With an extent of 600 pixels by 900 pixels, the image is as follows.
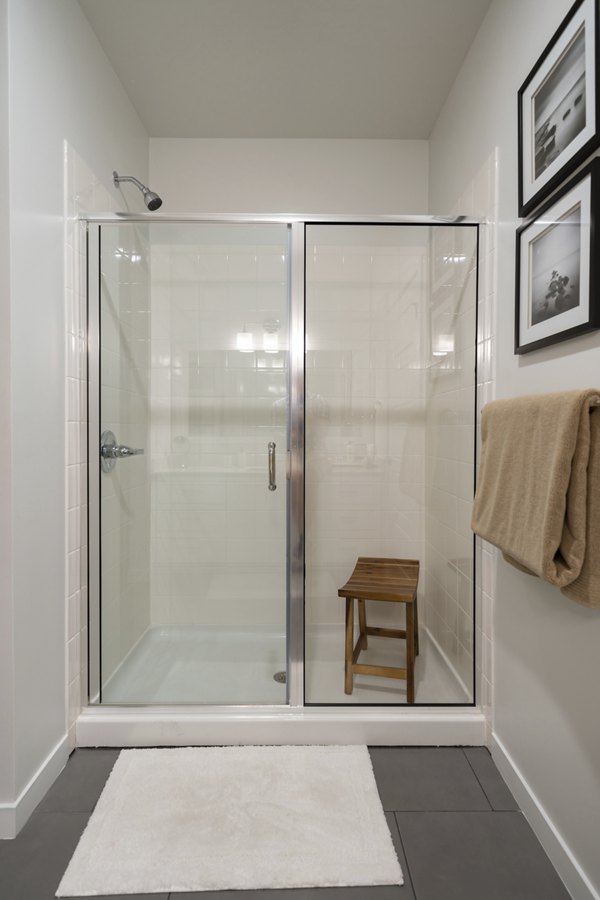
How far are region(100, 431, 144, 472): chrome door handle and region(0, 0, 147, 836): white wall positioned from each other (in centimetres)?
21

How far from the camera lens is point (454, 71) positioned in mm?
2195

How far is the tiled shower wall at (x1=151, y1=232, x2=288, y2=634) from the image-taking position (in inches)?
76.1

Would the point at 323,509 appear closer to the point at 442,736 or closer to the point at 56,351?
the point at 442,736

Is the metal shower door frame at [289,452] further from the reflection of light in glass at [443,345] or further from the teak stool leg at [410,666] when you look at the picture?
the reflection of light in glass at [443,345]

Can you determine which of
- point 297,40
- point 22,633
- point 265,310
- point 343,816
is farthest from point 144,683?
point 297,40

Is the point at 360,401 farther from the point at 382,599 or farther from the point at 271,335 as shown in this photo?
the point at 382,599

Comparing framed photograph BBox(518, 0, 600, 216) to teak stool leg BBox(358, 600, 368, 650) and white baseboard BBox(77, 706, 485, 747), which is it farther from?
white baseboard BBox(77, 706, 485, 747)

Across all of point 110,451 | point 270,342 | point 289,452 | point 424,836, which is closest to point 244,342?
point 270,342

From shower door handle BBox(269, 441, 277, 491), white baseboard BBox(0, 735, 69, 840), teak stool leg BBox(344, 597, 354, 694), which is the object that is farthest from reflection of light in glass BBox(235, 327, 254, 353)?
white baseboard BBox(0, 735, 69, 840)

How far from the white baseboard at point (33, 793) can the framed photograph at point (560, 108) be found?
2.22 metres

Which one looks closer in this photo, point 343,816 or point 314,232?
point 343,816

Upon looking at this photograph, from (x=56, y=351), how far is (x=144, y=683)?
4.13 ft

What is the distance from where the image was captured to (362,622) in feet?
6.50

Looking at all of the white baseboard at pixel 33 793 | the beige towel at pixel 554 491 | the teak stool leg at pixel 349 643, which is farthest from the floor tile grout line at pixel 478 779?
the white baseboard at pixel 33 793
